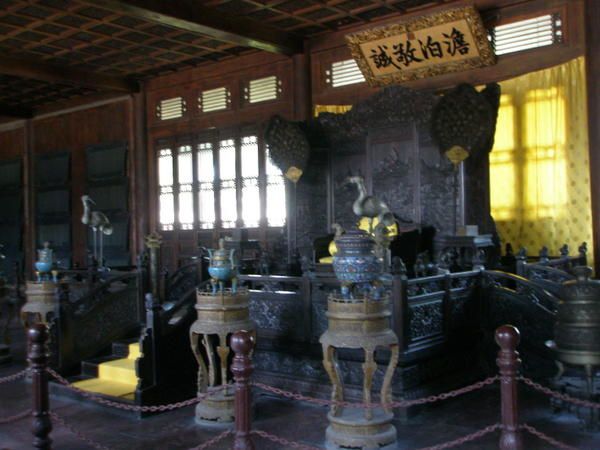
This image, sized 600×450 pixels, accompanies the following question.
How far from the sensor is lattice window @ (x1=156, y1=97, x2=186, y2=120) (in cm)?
998

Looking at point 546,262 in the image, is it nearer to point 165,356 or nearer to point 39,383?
point 165,356

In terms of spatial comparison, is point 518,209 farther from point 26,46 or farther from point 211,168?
→ point 26,46

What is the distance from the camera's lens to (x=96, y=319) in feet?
19.4

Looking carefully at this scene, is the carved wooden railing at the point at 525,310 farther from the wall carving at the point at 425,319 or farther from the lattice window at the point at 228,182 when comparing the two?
→ the lattice window at the point at 228,182

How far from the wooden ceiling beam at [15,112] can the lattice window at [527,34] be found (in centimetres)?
881

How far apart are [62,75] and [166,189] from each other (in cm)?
220

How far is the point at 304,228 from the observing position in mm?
8062

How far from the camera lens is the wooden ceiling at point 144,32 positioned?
7.20m

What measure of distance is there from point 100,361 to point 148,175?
516 cm

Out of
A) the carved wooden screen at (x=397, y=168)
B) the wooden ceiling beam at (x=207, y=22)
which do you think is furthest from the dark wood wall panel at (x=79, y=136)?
the carved wooden screen at (x=397, y=168)

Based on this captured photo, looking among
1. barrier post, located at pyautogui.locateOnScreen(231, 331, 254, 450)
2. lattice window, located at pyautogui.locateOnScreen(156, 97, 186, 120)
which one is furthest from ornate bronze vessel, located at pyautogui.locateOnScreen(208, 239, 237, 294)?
lattice window, located at pyautogui.locateOnScreen(156, 97, 186, 120)

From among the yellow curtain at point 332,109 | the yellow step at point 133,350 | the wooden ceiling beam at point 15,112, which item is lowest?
the yellow step at point 133,350

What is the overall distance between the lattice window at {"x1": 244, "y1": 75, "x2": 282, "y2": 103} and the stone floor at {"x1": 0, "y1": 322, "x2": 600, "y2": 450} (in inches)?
196

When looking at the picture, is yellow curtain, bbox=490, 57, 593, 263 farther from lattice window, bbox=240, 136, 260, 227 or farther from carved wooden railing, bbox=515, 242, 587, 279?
lattice window, bbox=240, 136, 260, 227
